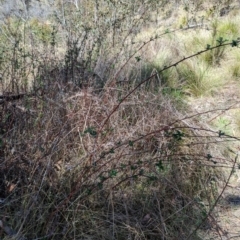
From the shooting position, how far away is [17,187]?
281 centimetres

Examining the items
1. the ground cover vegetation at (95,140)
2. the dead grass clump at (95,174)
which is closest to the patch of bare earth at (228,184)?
the ground cover vegetation at (95,140)

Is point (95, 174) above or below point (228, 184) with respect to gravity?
above

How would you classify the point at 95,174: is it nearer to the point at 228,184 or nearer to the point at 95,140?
the point at 95,140

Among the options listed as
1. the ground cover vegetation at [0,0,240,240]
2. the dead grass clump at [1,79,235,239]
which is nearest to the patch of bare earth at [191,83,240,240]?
the ground cover vegetation at [0,0,240,240]

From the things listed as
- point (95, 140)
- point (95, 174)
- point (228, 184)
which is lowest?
point (228, 184)

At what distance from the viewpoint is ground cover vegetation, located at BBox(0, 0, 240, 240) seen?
2.69 metres

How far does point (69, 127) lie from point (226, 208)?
4.72ft

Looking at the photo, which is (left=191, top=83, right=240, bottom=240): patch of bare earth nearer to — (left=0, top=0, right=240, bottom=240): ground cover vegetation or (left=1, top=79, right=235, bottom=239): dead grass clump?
(left=0, top=0, right=240, bottom=240): ground cover vegetation

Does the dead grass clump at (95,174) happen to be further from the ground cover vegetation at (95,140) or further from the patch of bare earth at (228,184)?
the patch of bare earth at (228,184)

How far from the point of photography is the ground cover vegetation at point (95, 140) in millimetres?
2693

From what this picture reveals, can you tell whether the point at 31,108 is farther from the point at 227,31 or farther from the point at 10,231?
the point at 227,31

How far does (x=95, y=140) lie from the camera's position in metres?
3.04

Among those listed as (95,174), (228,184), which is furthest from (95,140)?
(228,184)

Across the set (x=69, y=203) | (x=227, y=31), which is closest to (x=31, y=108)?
(x=69, y=203)
